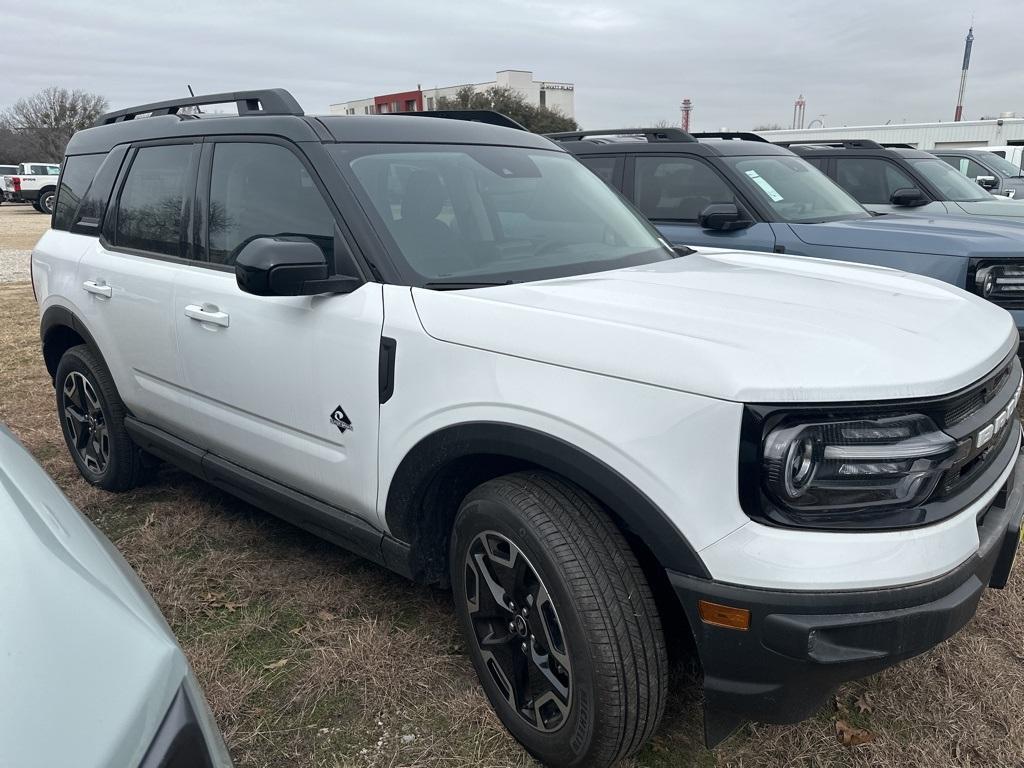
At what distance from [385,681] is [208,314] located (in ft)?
4.82

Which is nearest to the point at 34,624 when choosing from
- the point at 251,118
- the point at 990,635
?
the point at 251,118

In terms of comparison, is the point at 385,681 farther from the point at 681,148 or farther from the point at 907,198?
the point at 907,198

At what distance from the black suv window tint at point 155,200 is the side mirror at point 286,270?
1.09m

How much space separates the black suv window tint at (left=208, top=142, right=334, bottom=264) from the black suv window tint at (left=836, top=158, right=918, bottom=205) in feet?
24.1

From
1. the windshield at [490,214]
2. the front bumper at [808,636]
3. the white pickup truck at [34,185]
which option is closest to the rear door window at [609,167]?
the windshield at [490,214]

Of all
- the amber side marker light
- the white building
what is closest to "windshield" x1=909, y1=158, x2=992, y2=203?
the amber side marker light

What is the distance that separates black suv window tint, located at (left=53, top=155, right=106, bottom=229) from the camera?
165 inches

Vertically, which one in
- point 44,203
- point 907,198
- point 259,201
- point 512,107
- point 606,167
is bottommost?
point 44,203

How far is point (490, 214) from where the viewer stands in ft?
9.74

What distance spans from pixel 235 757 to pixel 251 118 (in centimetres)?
223

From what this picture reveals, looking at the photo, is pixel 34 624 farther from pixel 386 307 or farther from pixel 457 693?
pixel 457 693

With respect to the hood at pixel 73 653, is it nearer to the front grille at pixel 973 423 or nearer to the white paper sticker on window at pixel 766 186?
the front grille at pixel 973 423

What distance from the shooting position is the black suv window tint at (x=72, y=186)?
13.7 feet

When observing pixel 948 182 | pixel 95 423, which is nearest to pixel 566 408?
pixel 95 423
